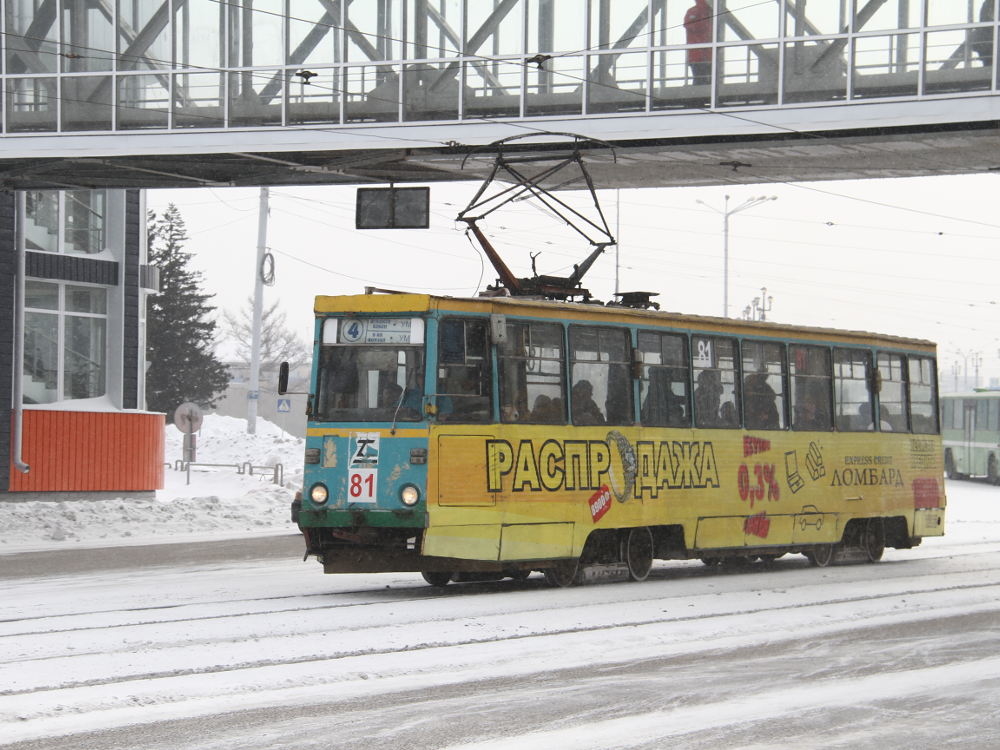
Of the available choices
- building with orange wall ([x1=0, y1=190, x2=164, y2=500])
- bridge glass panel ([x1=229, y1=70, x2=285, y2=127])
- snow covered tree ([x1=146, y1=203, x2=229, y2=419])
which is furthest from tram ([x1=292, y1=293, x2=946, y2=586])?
snow covered tree ([x1=146, y1=203, x2=229, y2=419])

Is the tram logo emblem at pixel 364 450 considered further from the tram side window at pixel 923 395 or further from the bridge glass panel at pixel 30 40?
the bridge glass panel at pixel 30 40

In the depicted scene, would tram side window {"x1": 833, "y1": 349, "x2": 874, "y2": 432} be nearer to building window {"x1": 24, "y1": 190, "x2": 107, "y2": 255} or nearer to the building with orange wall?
the building with orange wall

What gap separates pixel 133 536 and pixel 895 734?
21.0m

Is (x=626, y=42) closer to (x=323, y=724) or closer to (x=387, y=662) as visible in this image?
(x=387, y=662)

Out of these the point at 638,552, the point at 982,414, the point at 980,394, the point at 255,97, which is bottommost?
the point at 638,552

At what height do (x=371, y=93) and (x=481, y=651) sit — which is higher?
(x=371, y=93)

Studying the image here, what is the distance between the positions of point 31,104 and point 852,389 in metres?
13.7

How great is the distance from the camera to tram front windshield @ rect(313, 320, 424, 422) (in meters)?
15.0

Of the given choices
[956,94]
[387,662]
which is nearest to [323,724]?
[387,662]

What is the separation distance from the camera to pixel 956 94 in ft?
69.4

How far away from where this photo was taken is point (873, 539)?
67.7ft

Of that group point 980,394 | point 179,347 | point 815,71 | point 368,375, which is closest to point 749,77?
point 815,71

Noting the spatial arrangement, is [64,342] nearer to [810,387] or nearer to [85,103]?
[85,103]

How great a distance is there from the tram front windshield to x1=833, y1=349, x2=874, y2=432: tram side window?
669 cm
